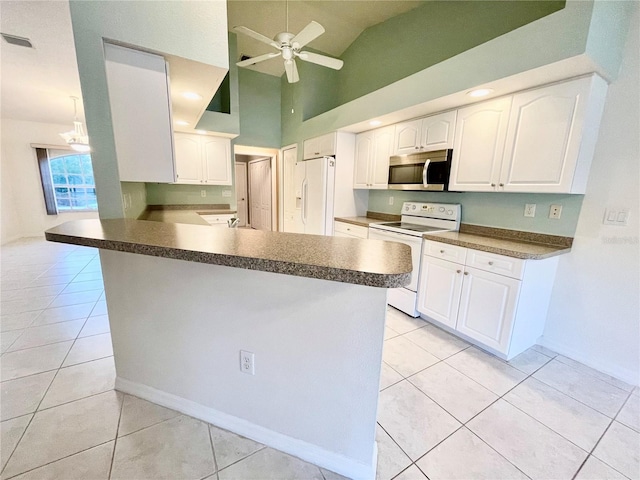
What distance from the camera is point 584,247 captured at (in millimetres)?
2025

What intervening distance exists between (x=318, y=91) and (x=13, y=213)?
6898mm

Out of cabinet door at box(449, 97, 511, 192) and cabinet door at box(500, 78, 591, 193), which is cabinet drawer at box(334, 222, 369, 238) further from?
cabinet door at box(500, 78, 591, 193)

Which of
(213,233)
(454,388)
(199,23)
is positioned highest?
(199,23)

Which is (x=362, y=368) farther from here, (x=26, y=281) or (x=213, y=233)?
(x=26, y=281)

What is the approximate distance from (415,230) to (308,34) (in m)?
2.06

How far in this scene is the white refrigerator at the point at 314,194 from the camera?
12.3 ft

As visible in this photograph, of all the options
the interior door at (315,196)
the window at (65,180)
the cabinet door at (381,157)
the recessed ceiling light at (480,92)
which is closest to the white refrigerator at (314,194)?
the interior door at (315,196)

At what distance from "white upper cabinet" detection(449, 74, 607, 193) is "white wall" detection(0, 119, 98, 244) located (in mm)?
8091

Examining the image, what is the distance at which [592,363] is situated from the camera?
6.66 ft

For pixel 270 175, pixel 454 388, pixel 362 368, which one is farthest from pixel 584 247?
pixel 270 175

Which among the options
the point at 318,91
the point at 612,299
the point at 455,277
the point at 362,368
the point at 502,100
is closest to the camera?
the point at 362,368

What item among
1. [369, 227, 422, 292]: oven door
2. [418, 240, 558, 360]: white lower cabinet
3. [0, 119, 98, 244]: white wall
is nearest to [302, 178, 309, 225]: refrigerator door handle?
[369, 227, 422, 292]: oven door

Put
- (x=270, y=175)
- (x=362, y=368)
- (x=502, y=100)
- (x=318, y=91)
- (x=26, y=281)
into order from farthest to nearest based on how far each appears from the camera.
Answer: (x=270, y=175) → (x=318, y=91) → (x=26, y=281) → (x=502, y=100) → (x=362, y=368)

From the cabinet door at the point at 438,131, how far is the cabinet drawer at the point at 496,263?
3.70 ft
